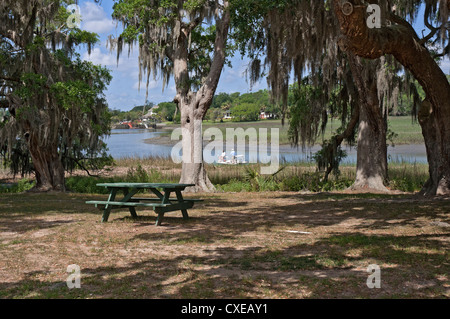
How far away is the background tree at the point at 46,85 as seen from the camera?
46.6 ft

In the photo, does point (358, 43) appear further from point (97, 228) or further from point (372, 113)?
point (372, 113)

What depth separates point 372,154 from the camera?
15.1 metres

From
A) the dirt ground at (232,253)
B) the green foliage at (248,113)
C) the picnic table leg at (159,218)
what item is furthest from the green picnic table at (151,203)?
the green foliage at (248,113)

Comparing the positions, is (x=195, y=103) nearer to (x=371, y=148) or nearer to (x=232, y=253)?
(x=371, y=148)

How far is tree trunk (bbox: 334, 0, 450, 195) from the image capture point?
667cm

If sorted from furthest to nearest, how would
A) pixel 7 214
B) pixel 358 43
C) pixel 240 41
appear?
pixel 240 41 → pixel 7 214 → pixel 358 43

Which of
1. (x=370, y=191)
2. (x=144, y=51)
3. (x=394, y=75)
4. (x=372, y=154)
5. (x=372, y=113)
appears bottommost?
(x=370, y=191)

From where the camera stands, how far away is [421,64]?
8898mm

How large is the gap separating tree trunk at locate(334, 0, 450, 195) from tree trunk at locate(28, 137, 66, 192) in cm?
1119

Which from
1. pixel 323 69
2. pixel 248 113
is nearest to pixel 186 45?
pixel 323 69

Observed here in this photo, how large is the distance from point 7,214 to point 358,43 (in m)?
7.11

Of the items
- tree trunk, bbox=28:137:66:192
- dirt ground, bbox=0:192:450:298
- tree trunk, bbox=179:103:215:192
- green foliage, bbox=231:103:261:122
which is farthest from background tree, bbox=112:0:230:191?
green foliage, bbox=231:103:261:122

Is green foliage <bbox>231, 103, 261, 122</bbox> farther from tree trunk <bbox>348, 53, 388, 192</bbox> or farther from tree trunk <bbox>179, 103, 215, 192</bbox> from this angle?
tree trunk <bbox>348, 53, 388, 192</bbox>
